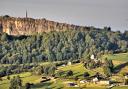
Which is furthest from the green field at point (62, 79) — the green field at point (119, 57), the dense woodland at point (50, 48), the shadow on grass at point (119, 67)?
the dense woodland at point (50, 48)

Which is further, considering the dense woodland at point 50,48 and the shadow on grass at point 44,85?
the dense woodland at point 50,48

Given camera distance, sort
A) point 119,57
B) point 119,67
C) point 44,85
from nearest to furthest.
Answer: point 44,85 < point 119,67 < point 119,57

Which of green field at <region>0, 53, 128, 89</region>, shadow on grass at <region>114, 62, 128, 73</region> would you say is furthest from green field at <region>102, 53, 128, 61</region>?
shadow on grass at <region>114, 62, 128, 73</region>

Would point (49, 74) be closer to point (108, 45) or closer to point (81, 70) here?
point (81, 70)

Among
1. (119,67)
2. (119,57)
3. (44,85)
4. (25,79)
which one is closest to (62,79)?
(44,85)

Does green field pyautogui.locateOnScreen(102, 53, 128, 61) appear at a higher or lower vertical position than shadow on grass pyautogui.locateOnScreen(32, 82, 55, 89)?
higher

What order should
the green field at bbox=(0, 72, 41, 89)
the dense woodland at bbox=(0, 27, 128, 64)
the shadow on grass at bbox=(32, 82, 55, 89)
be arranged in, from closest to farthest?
the shadow on grass at bbox=(32, 82, 55, 89), the green field at bbox=(0, 72, 41, 89), the dense woodland at bbox=(0, 27, 128, 64)

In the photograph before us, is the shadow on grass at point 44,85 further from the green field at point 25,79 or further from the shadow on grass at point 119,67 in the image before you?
the shadow on grass at point 119,67

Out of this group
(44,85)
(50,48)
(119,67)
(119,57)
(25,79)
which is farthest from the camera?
(50,48)

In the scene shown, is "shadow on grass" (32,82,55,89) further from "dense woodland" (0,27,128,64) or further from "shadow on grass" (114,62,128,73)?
"dense woodland" (0,27,128,64)

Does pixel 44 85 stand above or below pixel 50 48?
below

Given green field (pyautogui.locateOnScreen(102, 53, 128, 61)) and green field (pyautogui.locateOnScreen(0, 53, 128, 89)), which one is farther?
green field (pyautogui.locateOnScreen(102, 53, 128, 61))

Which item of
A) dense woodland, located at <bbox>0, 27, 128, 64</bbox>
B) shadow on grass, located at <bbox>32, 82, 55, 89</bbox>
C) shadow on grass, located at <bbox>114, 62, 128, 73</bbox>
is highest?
dense woodland, located at <bbox>0, 27, 128, 64</bbox>

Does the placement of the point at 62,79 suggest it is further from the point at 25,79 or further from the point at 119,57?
the point at 119,57
